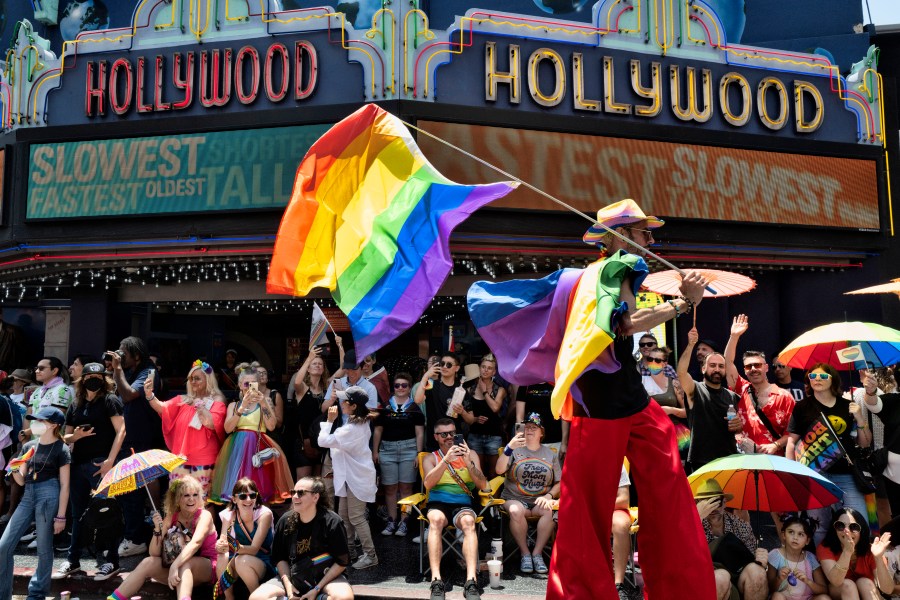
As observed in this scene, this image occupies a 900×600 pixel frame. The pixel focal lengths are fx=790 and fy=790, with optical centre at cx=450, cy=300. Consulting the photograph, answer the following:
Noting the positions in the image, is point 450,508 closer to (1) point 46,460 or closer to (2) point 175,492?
(2) point 175,492

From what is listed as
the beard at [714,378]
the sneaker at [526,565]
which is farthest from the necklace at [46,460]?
the beard at [714,378]

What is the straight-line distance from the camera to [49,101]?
11.2 metres

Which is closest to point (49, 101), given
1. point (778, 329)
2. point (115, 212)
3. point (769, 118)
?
point (115, 212)

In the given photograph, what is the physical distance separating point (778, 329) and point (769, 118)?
127 inches

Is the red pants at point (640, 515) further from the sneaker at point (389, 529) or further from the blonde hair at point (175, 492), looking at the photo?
the sneaker at point (389, 529)

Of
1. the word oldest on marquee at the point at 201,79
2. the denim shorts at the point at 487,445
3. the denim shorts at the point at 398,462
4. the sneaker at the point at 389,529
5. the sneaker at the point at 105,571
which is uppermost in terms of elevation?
the word oldest on marquee at the point at 201,79

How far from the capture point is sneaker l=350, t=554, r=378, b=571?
24.2ft

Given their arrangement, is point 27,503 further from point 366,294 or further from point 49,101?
point 49,101

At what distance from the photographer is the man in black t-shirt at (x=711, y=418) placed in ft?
23.0

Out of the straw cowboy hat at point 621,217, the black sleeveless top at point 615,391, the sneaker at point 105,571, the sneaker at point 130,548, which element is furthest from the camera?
the sneaker at point 130,548

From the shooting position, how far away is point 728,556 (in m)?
6.04

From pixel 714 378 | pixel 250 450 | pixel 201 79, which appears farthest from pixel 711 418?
pixel 201 79

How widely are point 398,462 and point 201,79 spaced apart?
233 inches

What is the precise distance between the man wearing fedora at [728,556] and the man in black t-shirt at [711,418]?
758mm
